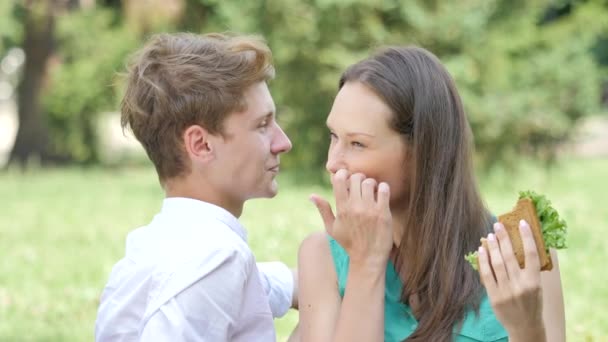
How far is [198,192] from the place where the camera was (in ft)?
9.80

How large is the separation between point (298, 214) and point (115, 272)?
7.25 m

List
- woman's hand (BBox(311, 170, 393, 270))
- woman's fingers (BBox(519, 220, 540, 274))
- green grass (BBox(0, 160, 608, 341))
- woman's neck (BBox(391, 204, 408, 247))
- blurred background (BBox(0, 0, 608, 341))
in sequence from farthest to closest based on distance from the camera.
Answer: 1. blurred background (BBox(0, 0, 608, 341))
2. green grass (BBox(0, 160, 608, 341))
3. woman's neck (BBox(391, 204, 408, 247))
4. woman's hand (BBox(311, 170, 393, 270))
5. woman's fingers (BBox(519, 220, 540, 274))

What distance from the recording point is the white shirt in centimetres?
271

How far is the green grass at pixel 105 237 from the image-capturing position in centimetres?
617

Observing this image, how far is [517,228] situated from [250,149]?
844mm

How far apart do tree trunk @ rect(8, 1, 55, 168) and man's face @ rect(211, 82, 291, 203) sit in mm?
19502

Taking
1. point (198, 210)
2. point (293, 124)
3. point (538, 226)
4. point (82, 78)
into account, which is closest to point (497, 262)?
point (538, 226)

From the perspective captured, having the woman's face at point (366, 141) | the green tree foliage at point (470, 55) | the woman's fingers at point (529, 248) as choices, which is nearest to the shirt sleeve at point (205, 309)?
the woman's face at point (366, 141)

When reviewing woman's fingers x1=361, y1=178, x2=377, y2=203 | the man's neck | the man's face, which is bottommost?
woman's fingers x1=361, y1=178, x2=377, y2=203

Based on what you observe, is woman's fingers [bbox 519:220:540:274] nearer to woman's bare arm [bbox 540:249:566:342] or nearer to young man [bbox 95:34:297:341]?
woman's bare arm [bbox 540:249:566:342]

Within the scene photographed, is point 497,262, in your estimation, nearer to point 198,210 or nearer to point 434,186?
point 434,186

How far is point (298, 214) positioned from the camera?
33.5ft

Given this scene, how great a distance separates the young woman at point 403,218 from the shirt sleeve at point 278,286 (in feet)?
0.60

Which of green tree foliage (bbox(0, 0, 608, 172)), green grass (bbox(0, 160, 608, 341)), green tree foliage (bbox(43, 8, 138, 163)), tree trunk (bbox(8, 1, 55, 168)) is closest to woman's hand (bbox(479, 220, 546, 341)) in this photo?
green grass (bbox(0, 160, 608, 341))
